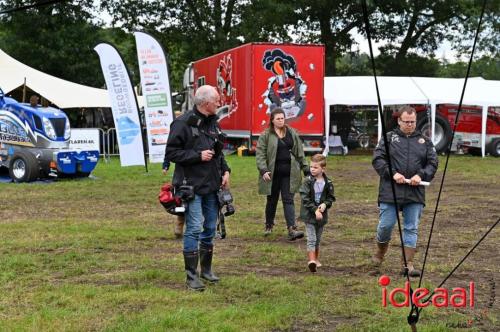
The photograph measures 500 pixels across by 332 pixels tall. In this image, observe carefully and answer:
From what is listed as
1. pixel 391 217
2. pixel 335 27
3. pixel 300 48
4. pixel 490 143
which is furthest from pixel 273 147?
pixel 335 27

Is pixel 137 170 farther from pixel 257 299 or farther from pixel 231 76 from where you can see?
pixel 257 299

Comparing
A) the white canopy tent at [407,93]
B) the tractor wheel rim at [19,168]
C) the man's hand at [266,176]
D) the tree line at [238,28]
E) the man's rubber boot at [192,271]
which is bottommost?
the man's rubber boot at [192,271]

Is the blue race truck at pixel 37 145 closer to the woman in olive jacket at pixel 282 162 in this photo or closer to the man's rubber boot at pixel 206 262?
Answer: the woman in olive jacket at pixel 282 162

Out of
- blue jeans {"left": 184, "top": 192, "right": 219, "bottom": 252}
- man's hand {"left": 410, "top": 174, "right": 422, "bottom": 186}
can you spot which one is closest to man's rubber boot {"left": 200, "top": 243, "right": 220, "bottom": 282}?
blue jeans {"left": 184, "top": 192, "right": 219, "bottom": 252}

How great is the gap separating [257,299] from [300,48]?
1710 centimetres

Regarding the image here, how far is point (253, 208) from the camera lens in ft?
37.0

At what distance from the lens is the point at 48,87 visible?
24734 millimetres

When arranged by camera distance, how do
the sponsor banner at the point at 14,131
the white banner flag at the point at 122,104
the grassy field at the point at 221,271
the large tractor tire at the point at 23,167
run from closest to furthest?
1. the grassy field at the point at 221,271
2. the large tractor tire at the point at 23,167
3. the sponsor banner at the point at 14,131
4. the white banner flag at the point at 122,104

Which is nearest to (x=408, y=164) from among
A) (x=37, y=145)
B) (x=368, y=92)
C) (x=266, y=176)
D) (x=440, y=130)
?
(x=266, y=176)

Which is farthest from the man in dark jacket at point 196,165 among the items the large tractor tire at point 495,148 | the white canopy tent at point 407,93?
the large tractor tire at point 495,148

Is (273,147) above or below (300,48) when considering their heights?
below

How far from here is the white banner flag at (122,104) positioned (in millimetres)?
16828

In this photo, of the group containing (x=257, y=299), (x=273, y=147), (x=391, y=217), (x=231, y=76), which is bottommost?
(x=257, y=299)

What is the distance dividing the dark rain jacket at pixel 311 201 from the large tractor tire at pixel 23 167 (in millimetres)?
9723
